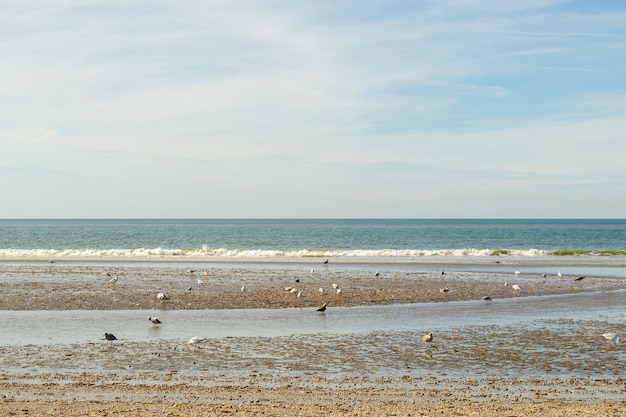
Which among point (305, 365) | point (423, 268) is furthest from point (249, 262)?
point (305, 365)

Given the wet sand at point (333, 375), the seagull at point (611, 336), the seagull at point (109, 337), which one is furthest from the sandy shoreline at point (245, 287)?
the seagull at point (611, 336)

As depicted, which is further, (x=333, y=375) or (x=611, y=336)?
(x=611, y=336)

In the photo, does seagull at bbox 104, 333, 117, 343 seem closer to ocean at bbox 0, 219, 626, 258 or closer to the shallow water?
the shallow water

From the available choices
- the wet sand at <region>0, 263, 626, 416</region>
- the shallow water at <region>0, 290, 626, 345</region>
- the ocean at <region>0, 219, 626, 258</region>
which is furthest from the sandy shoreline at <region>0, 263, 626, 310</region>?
the ocean at <region>0, 219, 626, 258</region>

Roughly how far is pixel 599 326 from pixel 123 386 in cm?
1367

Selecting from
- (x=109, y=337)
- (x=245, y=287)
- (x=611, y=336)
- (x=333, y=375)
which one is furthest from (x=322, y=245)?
(x=333, y=375)

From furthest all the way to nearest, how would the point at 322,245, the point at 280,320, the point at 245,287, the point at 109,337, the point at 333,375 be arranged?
1. the point at 322,245
2. the point at 245,287
3. the point at 280,320
4. the point at 109,337
5. the point at 333,375

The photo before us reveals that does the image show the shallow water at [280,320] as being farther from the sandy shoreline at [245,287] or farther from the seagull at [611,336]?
the seagull at [611,336]

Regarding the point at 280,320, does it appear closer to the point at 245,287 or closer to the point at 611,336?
the point at 611,336

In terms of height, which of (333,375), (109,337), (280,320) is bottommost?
(280,320)

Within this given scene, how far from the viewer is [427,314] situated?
21.9 meters

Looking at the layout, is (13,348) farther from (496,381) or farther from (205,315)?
(496,381)

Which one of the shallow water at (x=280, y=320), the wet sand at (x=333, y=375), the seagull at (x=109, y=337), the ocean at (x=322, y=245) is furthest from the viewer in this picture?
the ocean at (x=322, y=245)

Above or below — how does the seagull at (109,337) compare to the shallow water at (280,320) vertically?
above
